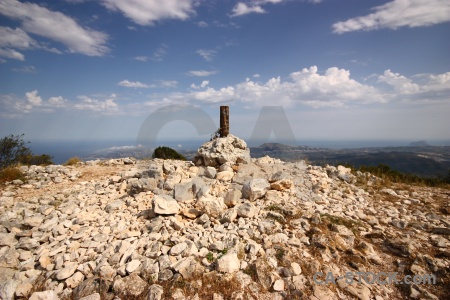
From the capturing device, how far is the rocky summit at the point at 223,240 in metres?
3.98

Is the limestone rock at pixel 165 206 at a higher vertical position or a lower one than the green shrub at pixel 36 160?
lower

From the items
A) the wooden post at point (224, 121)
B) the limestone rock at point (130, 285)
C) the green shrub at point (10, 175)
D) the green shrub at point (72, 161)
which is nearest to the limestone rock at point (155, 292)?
the limestone rock at point (130, 285)

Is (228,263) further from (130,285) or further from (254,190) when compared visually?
(254,190)

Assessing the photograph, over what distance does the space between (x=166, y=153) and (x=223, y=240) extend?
1520 centimetres

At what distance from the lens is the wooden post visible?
33.7 feet

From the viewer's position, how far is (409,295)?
3.87 meters

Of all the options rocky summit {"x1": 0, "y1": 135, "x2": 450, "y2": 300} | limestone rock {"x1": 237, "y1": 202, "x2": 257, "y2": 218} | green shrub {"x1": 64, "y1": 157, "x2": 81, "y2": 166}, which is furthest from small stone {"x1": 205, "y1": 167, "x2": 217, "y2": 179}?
green shrub {"x1": 64, "y1": 157, "x2": 81, "y2": 166}

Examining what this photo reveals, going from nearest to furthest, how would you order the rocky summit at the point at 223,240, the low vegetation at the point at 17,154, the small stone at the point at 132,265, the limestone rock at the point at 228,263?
the rocky summit at the point at 223,240 < the limestone rock at the point at 228,263 < the small stone at the point at 132,265 < the low vegetation at the point at 17,154

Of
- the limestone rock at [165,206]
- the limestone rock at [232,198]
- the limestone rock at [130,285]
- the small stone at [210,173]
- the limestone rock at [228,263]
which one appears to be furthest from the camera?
the small stone at [210,173]

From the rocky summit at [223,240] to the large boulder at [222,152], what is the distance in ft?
2.95

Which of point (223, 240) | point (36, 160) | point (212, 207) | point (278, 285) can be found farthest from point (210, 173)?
point (36, 160)

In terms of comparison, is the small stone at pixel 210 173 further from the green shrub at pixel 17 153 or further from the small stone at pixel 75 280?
the green shrub at pixel 17 153

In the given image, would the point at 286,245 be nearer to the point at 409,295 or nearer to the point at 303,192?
the point at 409,295

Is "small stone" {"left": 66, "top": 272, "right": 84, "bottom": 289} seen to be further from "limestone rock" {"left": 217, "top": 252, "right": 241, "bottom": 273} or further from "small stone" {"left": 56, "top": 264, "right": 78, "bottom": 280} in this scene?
"limestone rock" {"left": 217, "top": 252, "right": 241, "bottom": 273}
